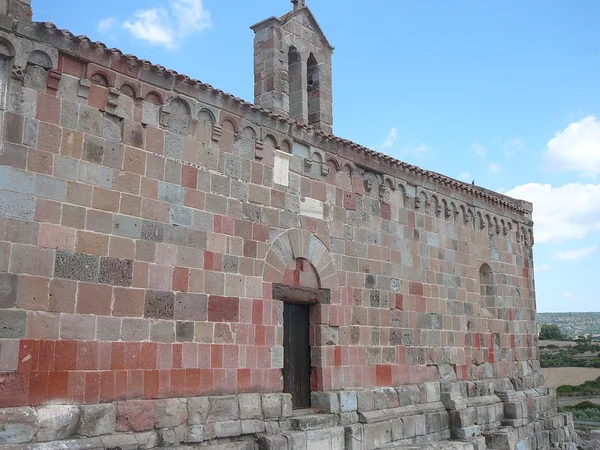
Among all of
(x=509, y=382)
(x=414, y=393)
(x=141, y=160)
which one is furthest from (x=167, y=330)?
(x=509, y=382)

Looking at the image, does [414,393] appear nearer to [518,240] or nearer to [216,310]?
[216,310]

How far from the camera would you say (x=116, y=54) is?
21.1 ft

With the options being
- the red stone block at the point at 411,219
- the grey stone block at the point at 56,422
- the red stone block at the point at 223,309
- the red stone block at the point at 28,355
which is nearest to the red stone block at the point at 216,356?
the red stone block at the point at 223,309

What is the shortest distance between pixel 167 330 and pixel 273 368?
1.65 meters

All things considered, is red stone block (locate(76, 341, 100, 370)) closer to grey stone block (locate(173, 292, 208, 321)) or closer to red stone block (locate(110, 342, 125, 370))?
red stone block (locate(110, 342, 125, 370))

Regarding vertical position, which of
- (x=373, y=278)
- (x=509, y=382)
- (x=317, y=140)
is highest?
(x=317, y=140)

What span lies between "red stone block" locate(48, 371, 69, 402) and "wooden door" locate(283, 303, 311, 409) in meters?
3.17

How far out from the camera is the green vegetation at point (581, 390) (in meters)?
28.9

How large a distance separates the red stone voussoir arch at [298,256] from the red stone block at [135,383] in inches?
81.7

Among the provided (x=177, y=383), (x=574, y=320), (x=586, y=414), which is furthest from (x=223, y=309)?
(x=574, y=320)

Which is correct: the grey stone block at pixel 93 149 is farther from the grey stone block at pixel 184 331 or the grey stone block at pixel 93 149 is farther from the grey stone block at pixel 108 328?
the grey stone block at pixel 184 331

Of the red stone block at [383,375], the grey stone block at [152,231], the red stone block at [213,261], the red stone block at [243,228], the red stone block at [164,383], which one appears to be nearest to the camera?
the red stone block at [164,383]

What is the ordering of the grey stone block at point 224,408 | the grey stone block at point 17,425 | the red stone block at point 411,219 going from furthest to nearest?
the red stone block at point 411,219
the grey stone block at point 224,408
the grey stone block at point 17,425

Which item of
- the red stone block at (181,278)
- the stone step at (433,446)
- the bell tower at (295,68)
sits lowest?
the stone step at (433,446)
